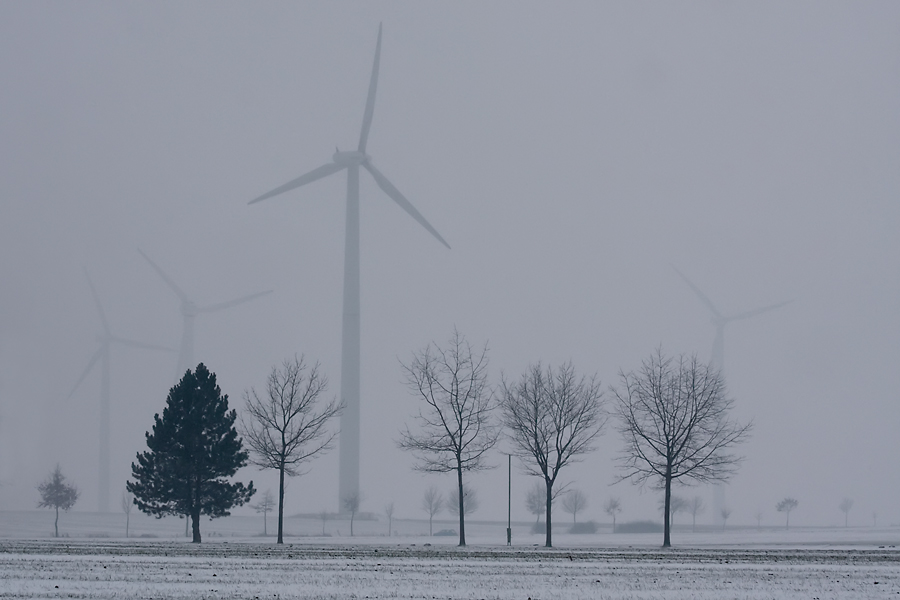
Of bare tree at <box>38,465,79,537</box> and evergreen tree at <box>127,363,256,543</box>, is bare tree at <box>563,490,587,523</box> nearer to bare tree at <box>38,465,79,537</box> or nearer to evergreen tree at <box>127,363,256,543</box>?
bare tree at <box>38,465,79,537</box>

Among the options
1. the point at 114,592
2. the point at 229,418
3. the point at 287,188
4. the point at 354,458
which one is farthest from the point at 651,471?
the point at 287,188

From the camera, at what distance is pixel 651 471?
53594mm

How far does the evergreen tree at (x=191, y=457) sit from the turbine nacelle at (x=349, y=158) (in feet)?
244

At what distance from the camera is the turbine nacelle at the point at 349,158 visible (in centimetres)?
12312

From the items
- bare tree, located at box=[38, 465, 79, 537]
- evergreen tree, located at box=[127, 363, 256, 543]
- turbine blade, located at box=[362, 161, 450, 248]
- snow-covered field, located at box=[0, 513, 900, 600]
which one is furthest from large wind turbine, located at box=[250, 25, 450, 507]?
snow-covered field, located at box=[0, 513, 900, 600]

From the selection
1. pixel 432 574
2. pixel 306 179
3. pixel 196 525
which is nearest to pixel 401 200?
pixel 306 179

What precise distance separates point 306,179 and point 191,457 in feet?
223

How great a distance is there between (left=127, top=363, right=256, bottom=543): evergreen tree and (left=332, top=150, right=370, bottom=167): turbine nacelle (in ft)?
244

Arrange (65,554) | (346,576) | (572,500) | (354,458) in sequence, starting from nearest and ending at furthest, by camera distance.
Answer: (346,576) < (65,554) < (354,458) < (572,500)

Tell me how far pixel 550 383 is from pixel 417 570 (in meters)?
26.7

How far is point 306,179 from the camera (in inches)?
4528

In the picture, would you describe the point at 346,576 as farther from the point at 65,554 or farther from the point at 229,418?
the point at 229,418

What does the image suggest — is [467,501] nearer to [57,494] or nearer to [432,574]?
[57,494]

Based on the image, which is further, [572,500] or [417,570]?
[572,500]
